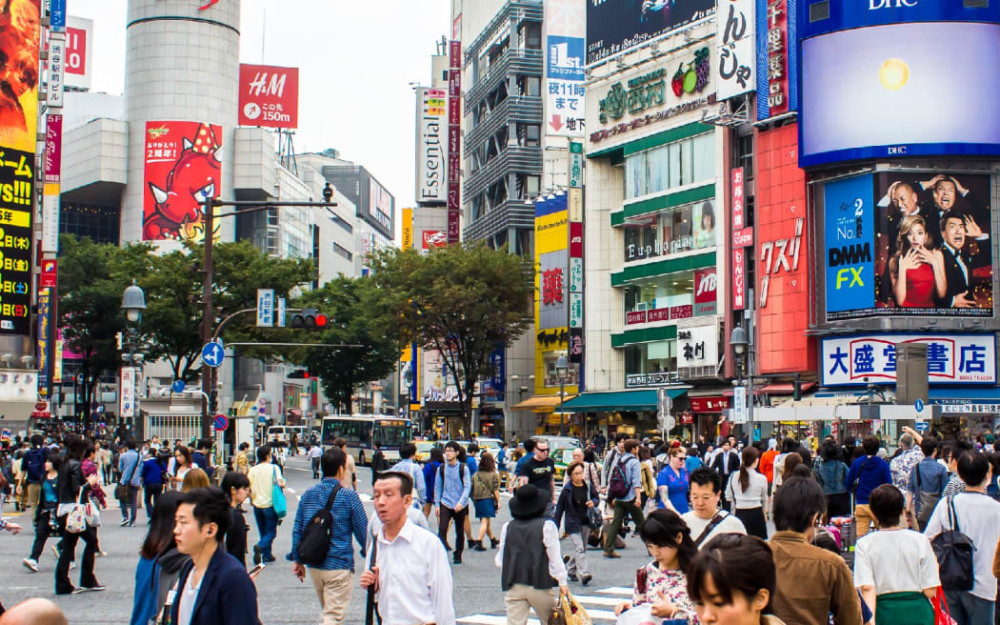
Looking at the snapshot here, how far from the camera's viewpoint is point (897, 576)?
7.12 m

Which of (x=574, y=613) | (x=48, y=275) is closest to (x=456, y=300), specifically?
(x=48, y=275)

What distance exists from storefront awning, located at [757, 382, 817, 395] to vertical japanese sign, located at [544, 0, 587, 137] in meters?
25.0

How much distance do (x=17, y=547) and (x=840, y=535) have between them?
48.3 feet

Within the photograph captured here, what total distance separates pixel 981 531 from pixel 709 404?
149 feet

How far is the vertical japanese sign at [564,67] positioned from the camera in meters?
71.3

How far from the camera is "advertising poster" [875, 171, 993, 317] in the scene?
47.2 metres

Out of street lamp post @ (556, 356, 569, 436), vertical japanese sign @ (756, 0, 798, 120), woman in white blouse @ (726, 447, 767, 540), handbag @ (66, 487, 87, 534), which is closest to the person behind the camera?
woman in white blouse @ (726, 447, 767, 540)

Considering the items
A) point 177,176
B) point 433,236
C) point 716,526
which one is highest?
point 177,176

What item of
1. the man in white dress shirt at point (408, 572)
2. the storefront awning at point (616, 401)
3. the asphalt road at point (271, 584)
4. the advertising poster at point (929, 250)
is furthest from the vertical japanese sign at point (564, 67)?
the man in white dress shirt at point (408, 572)

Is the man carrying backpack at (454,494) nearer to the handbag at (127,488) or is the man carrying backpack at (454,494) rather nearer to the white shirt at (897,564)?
the handbag at (127,488)

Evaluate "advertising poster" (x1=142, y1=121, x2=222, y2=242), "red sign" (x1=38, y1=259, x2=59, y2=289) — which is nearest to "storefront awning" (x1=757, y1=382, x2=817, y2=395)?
"red sign" (x1=38, y1=259, x2=59, y2=289)

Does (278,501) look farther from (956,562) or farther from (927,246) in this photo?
(927,246)

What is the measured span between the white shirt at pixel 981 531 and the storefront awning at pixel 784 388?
42.0m

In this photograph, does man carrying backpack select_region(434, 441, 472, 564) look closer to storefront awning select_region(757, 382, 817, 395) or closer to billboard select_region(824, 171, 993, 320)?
billboard select_region(824, 171, 993, 320)
